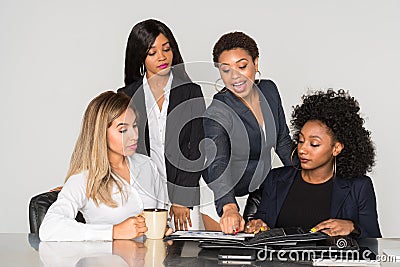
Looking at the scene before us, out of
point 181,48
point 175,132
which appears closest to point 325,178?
point 175,132

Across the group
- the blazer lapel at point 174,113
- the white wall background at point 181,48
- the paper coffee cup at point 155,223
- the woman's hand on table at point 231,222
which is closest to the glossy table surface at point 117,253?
the paper coffee cup at point 155,223

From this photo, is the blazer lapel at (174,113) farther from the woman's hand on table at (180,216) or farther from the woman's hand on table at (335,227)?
the woman's hand on table at (335,227)

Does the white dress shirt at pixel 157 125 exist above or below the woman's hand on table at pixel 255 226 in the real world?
above

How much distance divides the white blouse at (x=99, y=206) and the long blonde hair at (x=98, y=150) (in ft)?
0.07

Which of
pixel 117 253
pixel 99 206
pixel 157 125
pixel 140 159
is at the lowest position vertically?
pixel 117 253

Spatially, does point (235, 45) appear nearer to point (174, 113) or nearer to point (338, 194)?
point (174, 113)

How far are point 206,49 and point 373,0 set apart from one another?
90 centimetres

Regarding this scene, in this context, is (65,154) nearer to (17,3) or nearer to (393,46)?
(17,3)

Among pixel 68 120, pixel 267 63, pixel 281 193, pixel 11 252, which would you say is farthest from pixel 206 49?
pixel 11 252

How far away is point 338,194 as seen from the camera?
2.35 m

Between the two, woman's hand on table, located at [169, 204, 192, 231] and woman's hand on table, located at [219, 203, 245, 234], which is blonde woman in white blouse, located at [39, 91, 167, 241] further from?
woman's hand on table, located at [219, 203, 245, 234]

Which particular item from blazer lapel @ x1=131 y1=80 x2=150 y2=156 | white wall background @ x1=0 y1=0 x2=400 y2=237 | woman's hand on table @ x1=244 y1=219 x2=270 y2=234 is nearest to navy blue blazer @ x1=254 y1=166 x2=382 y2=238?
woman's hand on table @ x1=244 y1=219 x2=270 y2=234

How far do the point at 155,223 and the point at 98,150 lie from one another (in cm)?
37

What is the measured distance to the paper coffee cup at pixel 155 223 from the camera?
80.6 inches
